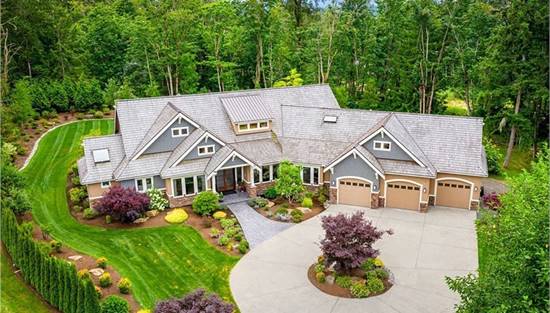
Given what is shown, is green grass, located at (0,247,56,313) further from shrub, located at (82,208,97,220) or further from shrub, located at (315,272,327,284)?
shrub, located at (315,272,327,284)

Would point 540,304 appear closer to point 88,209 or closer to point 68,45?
point 88,209

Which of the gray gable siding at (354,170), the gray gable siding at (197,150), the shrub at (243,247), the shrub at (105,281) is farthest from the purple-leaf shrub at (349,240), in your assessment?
the gray gable siding at (197,150)

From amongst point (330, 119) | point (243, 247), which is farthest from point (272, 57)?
point (243, 247)

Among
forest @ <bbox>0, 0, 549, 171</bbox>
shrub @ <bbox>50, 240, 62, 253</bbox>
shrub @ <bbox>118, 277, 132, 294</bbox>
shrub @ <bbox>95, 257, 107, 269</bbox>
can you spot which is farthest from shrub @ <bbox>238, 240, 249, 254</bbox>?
forest @ <bbox>0, 0, 549, 171</bbox>

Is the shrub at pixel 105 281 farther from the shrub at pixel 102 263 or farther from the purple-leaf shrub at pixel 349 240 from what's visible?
the purple-leaf shrub at pixel 349 240

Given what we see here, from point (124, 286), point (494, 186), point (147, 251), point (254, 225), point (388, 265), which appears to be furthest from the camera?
point (494, 186)

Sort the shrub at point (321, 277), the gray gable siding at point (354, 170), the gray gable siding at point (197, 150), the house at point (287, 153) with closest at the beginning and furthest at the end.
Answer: the shrub at point (321, 277)
the house at point (287, 153)
the gray gable siding at point (354, 170)
the gray gable siding at point (197, 150)

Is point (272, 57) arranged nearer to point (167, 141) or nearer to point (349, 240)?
point (167, 141)
